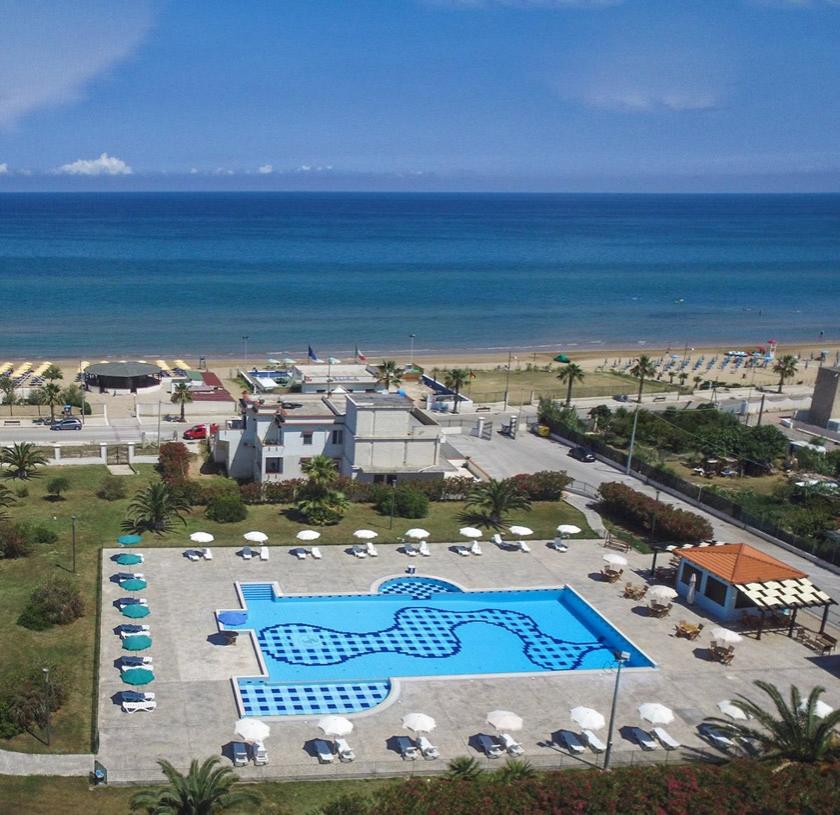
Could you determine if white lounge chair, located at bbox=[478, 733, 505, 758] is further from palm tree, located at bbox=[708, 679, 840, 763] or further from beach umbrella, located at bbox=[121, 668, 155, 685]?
beach umbrella, located at bbox=[121, 668, 155, 685]

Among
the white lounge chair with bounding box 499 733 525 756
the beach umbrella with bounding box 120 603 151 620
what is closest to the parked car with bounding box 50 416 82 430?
the beach umbrella with bounding box 120 603 151 620

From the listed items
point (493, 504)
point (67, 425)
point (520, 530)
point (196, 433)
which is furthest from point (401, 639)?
point (67, 425)

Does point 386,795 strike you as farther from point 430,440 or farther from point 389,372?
point 389,372

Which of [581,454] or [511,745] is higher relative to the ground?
[581,454]

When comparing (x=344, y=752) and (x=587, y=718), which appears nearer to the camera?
(x=344, y=752)

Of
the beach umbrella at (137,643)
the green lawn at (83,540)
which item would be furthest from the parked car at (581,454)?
the beach umbrella at (137,643)

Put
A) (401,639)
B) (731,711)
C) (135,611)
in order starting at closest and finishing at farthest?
1. (731,711)
2. (135,611)
3. (401,639)

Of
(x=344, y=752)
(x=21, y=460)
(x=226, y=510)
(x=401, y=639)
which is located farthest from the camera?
(x=21, y=460)

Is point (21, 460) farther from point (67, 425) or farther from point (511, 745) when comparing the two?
point (511, 745)
